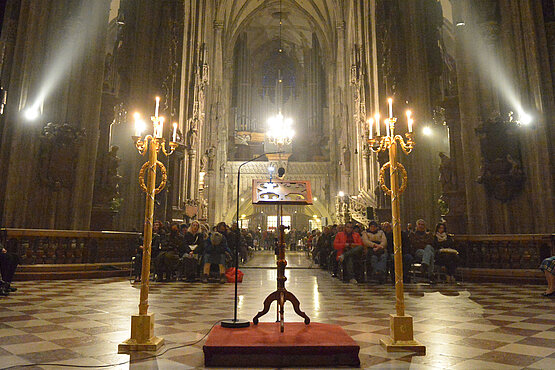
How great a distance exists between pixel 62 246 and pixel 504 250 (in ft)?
28.5

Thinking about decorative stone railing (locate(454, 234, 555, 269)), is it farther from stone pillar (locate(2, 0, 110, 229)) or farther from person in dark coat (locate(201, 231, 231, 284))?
stone pillar (locate(2, 0, 110, 229))

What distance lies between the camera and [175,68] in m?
14.5

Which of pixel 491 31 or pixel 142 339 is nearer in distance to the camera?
pixel 142 339

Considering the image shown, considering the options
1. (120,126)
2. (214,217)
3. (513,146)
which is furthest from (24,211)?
(214,217)

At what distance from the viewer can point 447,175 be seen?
437 inches

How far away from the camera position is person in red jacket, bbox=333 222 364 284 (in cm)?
813

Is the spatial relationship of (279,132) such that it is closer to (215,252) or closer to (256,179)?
(215,252)

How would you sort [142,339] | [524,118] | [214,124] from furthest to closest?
[214,124]
[524,118]
[142,339]

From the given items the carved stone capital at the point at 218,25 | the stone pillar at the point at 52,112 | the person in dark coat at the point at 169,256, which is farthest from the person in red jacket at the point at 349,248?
the carved stone capital at the point at 218,25

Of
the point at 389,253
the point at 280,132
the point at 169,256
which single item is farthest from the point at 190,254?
the point at 280,132

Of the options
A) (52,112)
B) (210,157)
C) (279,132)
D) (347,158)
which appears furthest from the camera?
(279,132)

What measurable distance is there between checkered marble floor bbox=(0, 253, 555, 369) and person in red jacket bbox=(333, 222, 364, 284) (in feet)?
3.95

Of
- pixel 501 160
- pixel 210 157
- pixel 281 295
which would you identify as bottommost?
pixel 281 295

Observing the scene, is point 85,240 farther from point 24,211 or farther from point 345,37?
point 345,37
